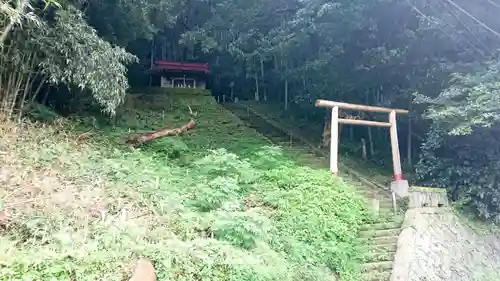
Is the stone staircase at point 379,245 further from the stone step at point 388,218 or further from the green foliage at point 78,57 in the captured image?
the green foliage at point 78,57

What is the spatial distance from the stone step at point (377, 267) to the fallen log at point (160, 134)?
572 cm

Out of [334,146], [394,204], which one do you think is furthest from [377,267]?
[334,146]

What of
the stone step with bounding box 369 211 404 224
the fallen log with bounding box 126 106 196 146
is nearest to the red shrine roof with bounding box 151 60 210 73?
the fallen log with bounding box 126 106 196 146

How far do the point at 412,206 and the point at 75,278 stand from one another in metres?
6.20

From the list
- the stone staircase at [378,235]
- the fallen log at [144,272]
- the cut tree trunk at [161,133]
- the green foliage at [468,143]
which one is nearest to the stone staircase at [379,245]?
→ the stone staircase at [378,235]

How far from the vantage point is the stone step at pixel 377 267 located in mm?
6574

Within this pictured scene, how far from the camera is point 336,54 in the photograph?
13.2 meters

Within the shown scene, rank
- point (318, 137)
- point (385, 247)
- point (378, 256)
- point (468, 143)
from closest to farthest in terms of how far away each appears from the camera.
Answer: point (378, 256)
point (385, 247)
point (468, 143)
point (318, 137)

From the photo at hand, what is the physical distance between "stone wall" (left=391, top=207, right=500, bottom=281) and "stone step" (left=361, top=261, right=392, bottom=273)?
143 mm

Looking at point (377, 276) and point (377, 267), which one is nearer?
point (377, 276)

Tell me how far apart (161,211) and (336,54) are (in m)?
9.04

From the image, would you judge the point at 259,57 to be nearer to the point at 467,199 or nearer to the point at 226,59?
the point at 226,59

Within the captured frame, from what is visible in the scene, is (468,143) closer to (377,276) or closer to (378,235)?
(378,235)

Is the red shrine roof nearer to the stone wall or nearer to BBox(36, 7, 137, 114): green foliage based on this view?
BBox(36, 7, 137, 114): green foliage
